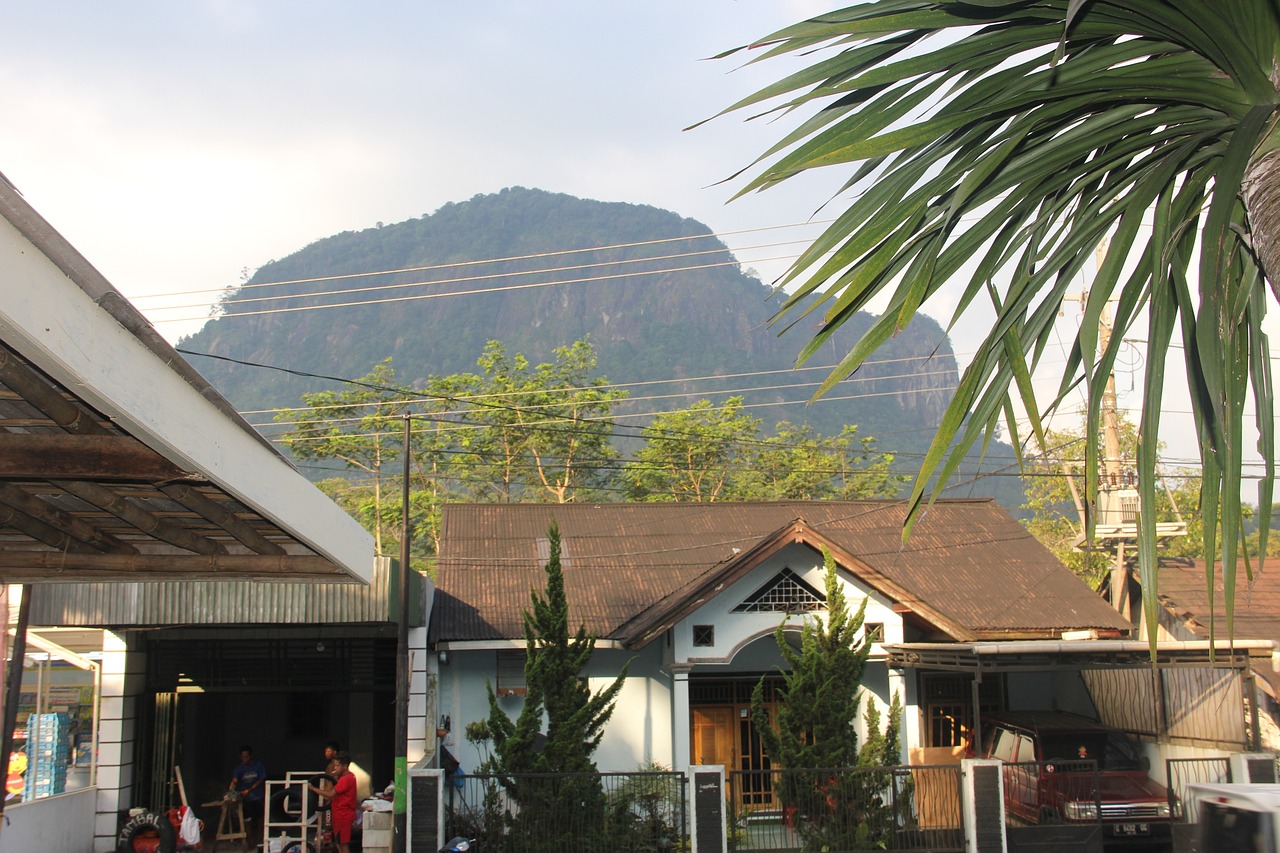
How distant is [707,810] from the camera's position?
A: 1480cm

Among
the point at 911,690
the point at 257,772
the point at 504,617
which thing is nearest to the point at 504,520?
the point at 504,617

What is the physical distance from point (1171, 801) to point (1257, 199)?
1314cm

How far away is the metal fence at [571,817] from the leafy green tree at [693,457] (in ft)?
116

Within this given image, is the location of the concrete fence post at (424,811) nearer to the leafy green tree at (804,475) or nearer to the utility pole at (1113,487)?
the utility pole at (1113,487)

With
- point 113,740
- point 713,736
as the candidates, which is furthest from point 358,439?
point 113,740

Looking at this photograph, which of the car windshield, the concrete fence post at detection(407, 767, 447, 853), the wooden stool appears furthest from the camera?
the car windshield

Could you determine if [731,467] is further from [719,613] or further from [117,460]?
[117,460]

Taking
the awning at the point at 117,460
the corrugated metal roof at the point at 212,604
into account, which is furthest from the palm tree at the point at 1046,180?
the corrugated metal roof at the point at 212,604

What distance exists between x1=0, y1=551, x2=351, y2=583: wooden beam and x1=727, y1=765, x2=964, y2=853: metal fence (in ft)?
30.1

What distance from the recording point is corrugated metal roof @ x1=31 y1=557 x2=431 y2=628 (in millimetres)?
15422

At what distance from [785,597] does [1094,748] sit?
520 centimetres

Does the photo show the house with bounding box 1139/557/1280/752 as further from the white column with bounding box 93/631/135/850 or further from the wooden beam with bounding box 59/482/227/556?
the wooden beam with bounding box 59/482/227/556

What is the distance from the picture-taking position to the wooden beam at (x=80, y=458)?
4.70 m

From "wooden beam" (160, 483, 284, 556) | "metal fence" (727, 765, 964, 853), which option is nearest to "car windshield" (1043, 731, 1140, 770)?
"metal fence" (727, 765, 964, 853)
